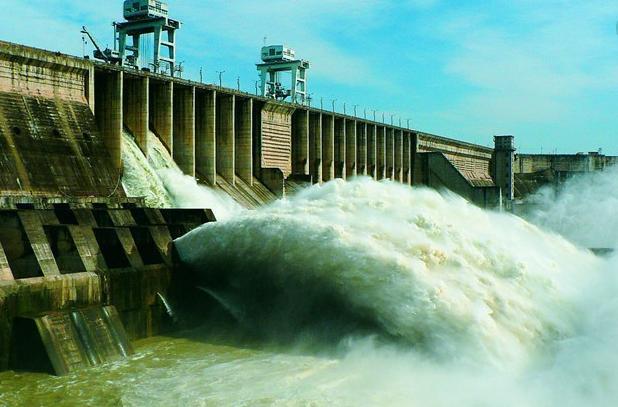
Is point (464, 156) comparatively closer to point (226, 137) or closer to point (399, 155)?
point (399, 155)

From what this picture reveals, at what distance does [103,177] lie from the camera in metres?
24.1

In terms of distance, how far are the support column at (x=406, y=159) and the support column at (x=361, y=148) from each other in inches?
291

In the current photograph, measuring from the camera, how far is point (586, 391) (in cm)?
1019

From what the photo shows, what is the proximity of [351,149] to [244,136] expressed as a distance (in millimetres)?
14646

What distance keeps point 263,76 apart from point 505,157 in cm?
2680

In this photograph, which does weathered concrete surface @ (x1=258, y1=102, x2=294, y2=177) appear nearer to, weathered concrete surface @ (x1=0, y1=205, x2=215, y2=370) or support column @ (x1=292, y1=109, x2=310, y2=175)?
support column @ (x1=292, y1=109, x2=310, y2=175)

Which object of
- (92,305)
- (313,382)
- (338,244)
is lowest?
(313,382)

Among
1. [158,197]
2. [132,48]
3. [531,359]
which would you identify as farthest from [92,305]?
[132,48]

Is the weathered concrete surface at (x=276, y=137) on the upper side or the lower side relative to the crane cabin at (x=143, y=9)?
lower

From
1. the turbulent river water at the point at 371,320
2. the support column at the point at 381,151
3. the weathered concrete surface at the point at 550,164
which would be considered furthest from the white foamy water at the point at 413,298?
the weathered concrete surface at the point at 550,164

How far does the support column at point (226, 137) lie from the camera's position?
3447 centimetres

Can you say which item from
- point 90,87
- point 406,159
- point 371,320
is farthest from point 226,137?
point 406,159

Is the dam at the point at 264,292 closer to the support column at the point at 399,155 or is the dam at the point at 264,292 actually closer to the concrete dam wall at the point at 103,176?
the concrete dam wall at the point at 103,176

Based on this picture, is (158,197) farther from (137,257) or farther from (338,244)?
(338,244)
